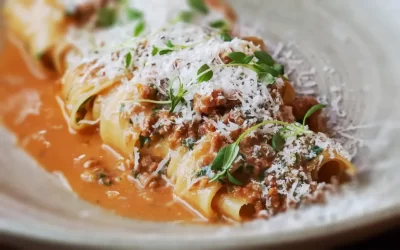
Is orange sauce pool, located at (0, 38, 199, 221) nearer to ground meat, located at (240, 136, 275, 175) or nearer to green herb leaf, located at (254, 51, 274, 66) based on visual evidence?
ground meat, located at (240, 136, 275, 175)

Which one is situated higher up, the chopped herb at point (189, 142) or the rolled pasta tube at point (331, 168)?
the chopped herb at point (189, 142)

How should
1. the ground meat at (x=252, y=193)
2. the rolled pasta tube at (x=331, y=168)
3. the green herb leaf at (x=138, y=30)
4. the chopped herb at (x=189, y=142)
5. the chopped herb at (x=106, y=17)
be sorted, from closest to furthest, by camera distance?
1. the ground meat at (x=252, y=193)
2. the rolled pasta tube at (x=331, y=168)
3. the chopped herb at (x=189, y=142)
4. the green herb leaf at (x=138, y=30)
5. the chopped herb at (x=106, y=17)

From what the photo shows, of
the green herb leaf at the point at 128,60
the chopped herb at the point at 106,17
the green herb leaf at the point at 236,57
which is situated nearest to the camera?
the green herb leaf at the point at 236,57

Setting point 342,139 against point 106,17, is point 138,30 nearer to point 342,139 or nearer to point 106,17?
point 106,17

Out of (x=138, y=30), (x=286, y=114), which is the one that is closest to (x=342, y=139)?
(x=286, y=114)

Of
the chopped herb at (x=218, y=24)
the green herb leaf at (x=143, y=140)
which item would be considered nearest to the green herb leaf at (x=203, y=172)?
the green herb leaf at (x=143, y=140)

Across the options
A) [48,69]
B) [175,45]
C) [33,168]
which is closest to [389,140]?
[175,45]

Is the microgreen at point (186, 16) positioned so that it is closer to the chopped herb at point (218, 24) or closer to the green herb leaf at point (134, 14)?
the chopped herb at point (218, 24)
